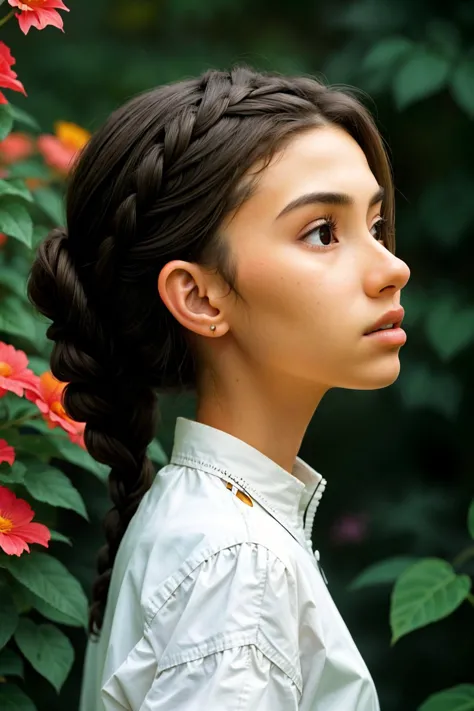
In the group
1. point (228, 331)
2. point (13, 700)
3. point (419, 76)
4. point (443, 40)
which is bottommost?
point (13, 700)

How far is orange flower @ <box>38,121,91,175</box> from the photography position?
1948 millimetres

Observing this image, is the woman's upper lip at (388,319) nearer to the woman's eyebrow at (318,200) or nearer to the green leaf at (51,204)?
the woman's eyebrow at (318,200)

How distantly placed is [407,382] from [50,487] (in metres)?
1.05

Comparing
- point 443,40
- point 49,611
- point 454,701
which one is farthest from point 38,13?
point 454,701

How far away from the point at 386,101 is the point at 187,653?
161cm

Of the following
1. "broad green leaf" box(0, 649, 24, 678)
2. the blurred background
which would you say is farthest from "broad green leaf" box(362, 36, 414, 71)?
"broad green leaf" box(0, 649, 24, 678)

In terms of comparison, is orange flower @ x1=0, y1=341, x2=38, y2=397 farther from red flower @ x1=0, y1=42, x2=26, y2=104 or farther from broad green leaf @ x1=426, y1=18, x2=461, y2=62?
broad green leaf @ x1=426, y1=18, x2=461, y2=62

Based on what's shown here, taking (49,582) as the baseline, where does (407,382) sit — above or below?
above

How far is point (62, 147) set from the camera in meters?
1.98

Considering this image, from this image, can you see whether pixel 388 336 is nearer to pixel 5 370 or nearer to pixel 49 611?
pixel 5 370

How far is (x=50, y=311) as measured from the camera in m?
1.34

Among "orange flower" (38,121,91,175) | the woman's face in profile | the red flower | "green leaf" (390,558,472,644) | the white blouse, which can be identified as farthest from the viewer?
"orange flower" (38,121,91,175)

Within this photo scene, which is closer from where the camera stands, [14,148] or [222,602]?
[222,602]

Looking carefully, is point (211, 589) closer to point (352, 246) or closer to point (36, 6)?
point (352, 246)
